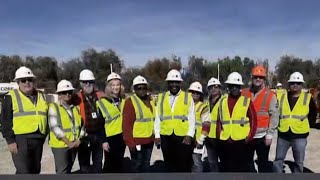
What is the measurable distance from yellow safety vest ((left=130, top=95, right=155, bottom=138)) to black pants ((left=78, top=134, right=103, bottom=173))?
2.12 feet

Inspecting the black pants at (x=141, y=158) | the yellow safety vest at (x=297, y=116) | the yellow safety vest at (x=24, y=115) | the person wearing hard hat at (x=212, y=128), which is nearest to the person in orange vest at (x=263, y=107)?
the yellow safety vest at (x=297, y=116)

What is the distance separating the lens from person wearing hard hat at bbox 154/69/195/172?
5582 millimetres

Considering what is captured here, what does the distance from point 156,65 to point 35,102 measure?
58.7 m

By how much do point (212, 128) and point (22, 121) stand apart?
8.92ft

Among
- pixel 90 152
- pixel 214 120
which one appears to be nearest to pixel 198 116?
pixel 214 120

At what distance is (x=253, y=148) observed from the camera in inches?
223

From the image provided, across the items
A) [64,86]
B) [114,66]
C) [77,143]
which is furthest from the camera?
[114,66]

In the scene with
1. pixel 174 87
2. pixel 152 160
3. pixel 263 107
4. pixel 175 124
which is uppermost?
pixel 174 87

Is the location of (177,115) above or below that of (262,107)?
below

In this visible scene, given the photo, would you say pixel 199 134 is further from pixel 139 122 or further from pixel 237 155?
pixel 139 122

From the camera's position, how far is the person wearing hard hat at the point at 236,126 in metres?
5.39

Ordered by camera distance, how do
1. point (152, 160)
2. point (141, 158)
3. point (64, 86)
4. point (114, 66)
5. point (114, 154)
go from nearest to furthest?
1. point (64, 86)
2. point (141, 158)
3. point (114, 154)
4. point (152, 160)
5. point (114, 66)

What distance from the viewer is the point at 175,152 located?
570 cm

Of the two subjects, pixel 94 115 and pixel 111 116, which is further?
pixel 111 116
